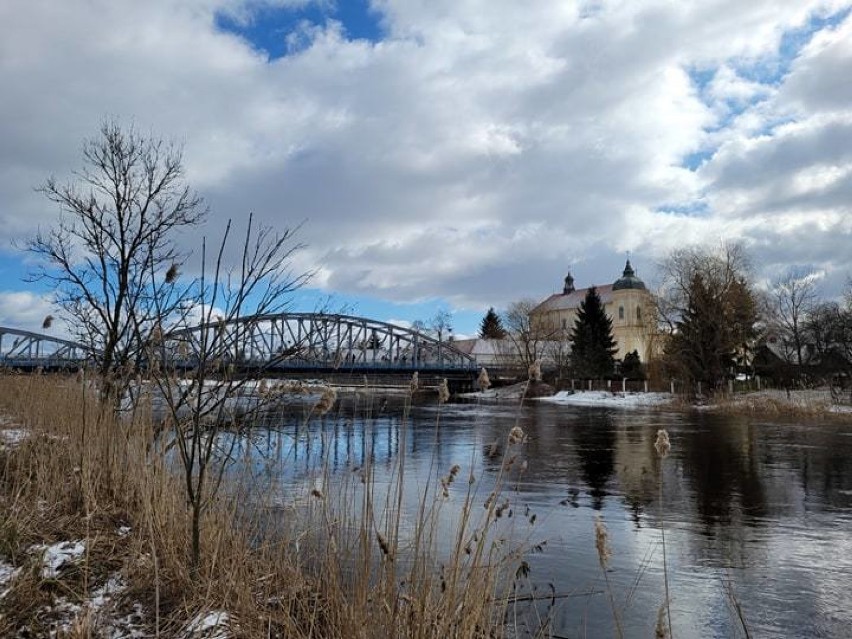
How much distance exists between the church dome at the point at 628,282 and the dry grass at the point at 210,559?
3623 inches

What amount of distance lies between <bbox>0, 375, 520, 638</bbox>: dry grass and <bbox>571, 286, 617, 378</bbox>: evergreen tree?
183 ft

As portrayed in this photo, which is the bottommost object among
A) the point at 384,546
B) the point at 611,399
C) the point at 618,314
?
the point at 611,399

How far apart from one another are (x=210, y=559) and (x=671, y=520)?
21.5 ft

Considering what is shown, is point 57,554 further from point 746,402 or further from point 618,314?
point 618,314

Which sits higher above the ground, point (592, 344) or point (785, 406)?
point (592, 344)

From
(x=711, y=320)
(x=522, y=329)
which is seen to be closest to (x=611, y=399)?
(x=711, y=320)

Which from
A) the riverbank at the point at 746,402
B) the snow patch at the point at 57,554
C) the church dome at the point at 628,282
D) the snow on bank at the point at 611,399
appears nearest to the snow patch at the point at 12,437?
the snow patch at the point at 57,554

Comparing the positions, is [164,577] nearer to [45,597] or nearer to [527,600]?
[45,597]

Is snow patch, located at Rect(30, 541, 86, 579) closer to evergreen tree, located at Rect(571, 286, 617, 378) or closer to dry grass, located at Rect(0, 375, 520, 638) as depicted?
dry grass, located at Rect(0, 375, 520, 638)

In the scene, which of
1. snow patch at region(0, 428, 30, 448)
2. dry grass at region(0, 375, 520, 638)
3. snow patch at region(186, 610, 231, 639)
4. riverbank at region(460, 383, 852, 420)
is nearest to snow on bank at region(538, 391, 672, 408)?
riverbank at region(460, 383, 852, 420)

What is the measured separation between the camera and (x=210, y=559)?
3.95 metres

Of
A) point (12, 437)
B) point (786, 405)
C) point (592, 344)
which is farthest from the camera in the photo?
point (592, 344)

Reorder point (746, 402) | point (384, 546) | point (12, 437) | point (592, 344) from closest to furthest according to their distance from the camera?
point (384, 546)
point (12, 437)
point (746, 402)
point (592, 344)

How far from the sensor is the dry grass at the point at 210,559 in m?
2.94
